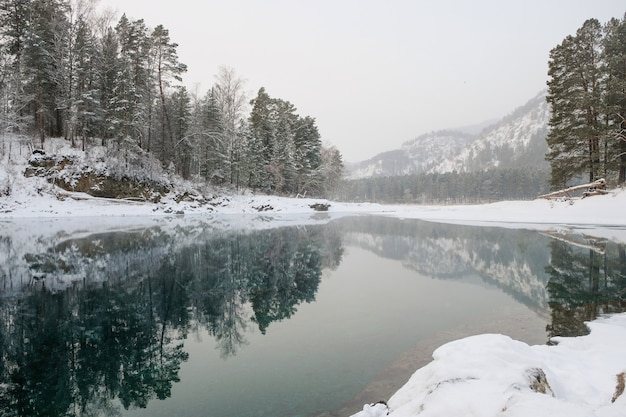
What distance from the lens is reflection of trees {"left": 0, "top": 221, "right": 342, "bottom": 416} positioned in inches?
192

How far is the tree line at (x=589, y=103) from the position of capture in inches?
1079

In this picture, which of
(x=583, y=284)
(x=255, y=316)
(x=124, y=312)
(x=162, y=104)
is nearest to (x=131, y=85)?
(x=162, y=104)

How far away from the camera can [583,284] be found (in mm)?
10227

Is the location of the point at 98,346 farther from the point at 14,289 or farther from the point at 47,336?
the point at 14,289

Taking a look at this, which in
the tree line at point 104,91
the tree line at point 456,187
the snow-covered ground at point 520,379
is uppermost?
the tree line at point 104,91

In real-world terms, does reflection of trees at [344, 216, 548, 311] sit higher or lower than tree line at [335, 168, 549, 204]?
lower

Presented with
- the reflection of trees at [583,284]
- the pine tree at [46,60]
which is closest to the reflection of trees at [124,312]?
the reflection of trees at [583,284]

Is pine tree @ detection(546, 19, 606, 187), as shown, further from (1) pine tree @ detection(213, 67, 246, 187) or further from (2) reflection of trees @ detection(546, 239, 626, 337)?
(1) pine tree @ detection(213, 67, 246, 187)

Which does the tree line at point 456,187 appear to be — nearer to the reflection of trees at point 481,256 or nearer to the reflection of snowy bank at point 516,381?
the reflection of trees at point 481,256

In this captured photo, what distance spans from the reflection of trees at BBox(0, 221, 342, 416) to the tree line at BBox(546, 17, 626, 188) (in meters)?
27.2

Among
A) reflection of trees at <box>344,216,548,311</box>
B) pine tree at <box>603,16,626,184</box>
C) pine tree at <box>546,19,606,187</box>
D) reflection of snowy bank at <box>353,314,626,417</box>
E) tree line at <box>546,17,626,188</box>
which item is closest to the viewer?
reflection of snowy bank at <box>353,314,626,417</box>

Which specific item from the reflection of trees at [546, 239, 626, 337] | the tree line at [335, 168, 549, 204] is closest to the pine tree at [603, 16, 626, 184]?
the reflection of trees at [546, 239, 626, 337]

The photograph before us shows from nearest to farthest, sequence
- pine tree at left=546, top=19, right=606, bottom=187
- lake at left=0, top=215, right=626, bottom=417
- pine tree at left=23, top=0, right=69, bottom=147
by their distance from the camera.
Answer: lake at left=0, top=215, right=626, bottom=417 → pine tree at left=546, top=19, right=606, bottom=187 → pine tree at left=23, top=0, right=69, bottom=147

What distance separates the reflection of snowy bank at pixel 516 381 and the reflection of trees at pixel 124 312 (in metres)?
3.61
